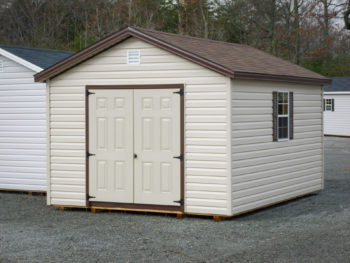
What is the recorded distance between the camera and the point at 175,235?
910cm

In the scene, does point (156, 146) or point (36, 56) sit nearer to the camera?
point (156, 146)

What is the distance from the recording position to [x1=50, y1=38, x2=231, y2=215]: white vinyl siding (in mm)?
10328

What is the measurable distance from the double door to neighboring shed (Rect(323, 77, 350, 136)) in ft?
76.1

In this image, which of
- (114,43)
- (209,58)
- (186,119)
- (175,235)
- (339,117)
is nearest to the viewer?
(175,235)

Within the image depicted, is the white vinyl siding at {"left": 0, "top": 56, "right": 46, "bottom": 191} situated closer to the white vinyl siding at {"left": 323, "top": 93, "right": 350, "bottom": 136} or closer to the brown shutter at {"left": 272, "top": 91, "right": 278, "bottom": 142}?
the brown shutter at {"left": 272, "top": 91, "right": 278, "bottom": 142}

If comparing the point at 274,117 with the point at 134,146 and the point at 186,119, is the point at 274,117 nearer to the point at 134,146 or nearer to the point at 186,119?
the point at 186,119

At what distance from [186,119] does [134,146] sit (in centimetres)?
110

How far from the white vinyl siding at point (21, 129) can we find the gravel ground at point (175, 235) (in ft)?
4.87

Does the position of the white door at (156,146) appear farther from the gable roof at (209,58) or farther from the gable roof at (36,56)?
the gable roof at (36,56)

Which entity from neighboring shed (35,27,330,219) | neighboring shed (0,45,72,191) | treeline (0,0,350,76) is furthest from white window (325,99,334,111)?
neighboring shed (0,45,72,191)

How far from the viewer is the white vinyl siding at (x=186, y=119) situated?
1033cm

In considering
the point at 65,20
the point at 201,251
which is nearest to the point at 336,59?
the point at 65,20

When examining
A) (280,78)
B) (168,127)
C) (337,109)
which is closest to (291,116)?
(280,78)

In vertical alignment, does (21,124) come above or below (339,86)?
below
